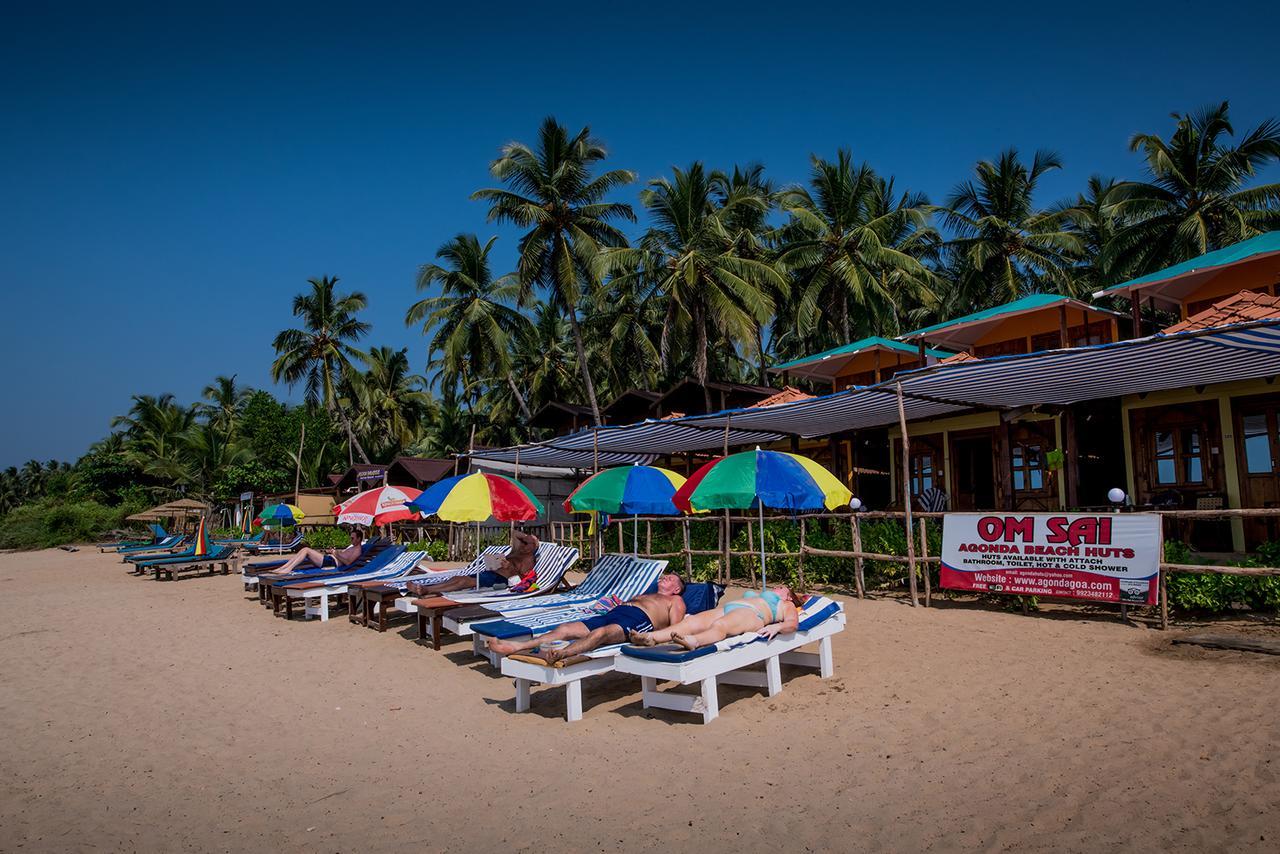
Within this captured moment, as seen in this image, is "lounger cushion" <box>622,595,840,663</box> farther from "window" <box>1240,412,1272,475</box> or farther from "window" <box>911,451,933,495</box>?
"window" <box>911,451,933,495</box>

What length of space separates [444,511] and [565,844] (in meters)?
6.76

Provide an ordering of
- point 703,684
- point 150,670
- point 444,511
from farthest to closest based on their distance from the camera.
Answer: point 444,511, point 150,670, point 703,684

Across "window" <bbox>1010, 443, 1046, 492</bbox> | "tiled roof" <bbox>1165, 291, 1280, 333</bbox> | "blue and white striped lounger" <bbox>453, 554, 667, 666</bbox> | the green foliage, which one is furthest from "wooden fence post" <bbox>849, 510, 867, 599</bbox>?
the green foliage

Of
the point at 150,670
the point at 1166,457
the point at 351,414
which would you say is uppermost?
the point at 351,414

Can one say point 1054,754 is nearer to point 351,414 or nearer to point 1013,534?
point 1013,534

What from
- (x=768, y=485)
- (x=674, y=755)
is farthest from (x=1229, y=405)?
(x=674, y=755)

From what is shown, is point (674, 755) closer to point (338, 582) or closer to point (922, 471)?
point (338, 582)

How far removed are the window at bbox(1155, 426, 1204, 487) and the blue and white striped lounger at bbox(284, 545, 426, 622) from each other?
1229 cm

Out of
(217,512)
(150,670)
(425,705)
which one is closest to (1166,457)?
(425,705)

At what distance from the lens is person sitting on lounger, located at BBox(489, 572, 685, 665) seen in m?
5.64

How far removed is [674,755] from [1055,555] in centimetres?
569

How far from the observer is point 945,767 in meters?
4.19

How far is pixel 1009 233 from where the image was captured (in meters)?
24.1

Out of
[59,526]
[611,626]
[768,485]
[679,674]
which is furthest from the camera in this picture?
[59,526]
